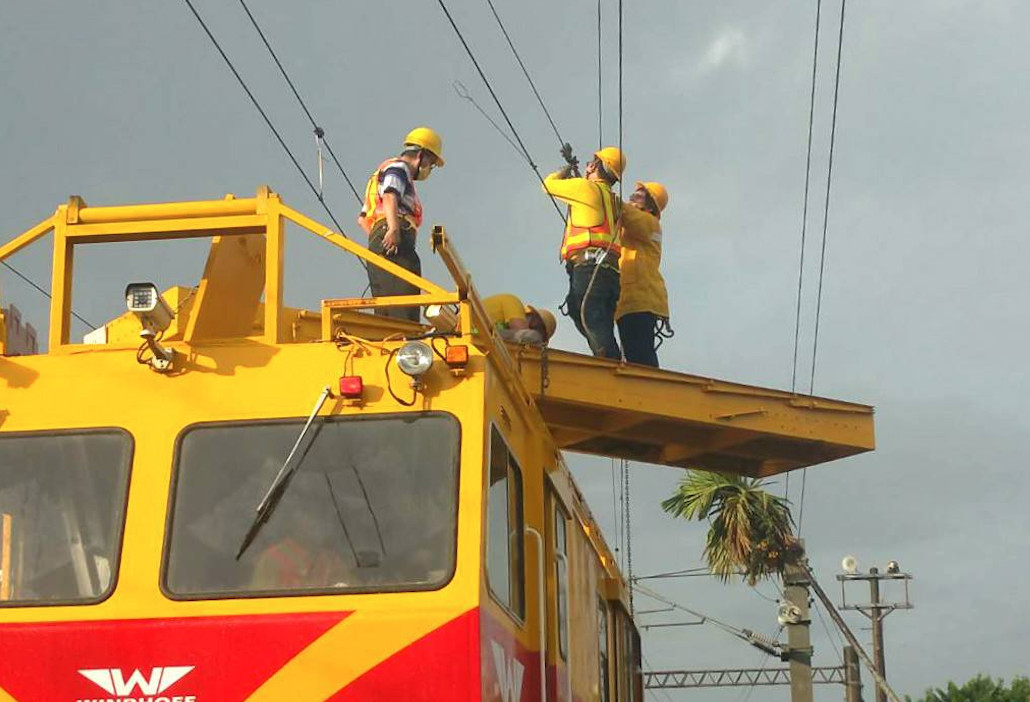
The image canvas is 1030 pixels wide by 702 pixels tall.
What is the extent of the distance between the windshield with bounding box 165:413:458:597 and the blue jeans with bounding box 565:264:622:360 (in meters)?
5.33

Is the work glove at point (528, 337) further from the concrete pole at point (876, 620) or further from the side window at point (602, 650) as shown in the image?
the concrete pole at point (876, 620)

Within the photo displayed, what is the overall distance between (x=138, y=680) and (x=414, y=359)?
1.62 m

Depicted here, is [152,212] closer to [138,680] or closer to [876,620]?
[138,680]

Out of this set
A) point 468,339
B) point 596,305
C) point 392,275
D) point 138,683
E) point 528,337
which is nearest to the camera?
point 138,683

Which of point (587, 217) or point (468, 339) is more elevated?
point (587, 217)

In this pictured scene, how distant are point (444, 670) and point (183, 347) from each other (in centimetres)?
188

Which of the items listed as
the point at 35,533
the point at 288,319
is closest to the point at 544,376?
the point at 288,319

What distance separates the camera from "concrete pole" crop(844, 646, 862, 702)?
4238cm

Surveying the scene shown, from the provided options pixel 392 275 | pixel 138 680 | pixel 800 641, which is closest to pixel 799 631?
pixel 800 641

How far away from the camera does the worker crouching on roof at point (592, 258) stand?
11.9 m

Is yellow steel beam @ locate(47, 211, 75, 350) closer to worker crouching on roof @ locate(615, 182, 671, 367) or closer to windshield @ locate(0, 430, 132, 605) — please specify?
windshield @ locate(0, 430, 132, 605)

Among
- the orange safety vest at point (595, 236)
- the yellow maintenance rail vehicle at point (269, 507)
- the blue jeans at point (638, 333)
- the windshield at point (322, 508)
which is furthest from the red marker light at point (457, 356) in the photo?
the blue jeans at point (638, 333)

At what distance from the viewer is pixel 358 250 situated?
712cm

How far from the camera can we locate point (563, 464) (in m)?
8.44
